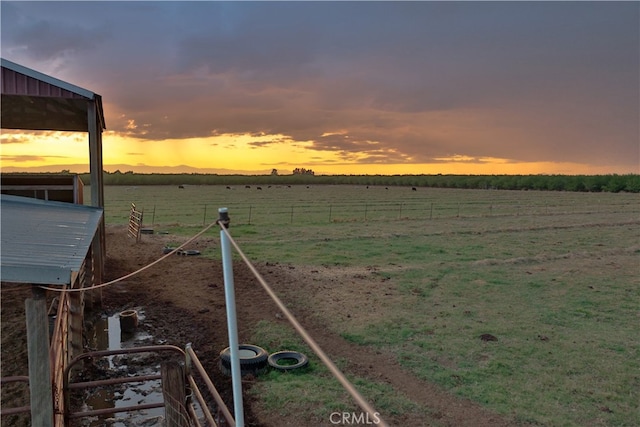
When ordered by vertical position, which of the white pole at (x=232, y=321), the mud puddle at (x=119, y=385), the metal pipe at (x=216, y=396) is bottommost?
the mud puddle at (x=119, y=385)

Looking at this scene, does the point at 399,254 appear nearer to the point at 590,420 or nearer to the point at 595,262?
the point at 595,262

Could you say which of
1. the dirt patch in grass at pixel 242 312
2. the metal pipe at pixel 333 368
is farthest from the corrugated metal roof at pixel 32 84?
the metal pipe at pixel 333 368

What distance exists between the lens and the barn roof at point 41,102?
960cm

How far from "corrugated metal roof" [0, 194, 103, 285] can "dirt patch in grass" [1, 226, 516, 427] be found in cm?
265

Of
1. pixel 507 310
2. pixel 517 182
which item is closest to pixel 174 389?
pixel 507 310

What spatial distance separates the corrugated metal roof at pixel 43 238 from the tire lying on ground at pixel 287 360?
367 cm

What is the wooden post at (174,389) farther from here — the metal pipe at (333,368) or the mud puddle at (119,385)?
the metal pipe at (333,368)

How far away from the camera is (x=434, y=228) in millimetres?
26641

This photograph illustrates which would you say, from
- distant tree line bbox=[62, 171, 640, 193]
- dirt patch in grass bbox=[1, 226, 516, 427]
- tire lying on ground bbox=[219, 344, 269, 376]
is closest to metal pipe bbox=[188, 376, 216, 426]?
dirt patch in grass bbox=[1, 226, 516, 427]

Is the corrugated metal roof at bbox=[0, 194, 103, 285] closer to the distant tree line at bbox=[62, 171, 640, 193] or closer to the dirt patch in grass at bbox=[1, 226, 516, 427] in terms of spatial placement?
the dirt patch in grass at bbox=[1, 226, 516, 427]

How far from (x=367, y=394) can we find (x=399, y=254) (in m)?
11.8

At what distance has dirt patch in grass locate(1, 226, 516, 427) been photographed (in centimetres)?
674

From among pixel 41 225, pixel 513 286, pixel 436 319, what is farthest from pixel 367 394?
pixel 513 286

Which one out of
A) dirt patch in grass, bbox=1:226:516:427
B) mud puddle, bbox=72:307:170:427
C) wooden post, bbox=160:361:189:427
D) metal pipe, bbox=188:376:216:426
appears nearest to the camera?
metal pipe, bbox=188:376:216:426
